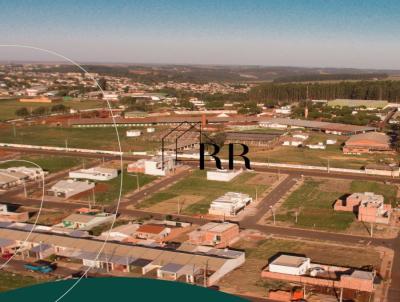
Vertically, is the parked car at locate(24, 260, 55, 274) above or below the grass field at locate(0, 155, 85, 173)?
below

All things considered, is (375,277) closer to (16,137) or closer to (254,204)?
(254,204)

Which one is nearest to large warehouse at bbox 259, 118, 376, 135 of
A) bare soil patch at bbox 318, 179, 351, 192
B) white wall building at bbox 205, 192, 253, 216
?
bare soil patch at bbox 318, 179, 351, 192

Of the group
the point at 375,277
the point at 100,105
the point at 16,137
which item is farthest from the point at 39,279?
the point at 100,105

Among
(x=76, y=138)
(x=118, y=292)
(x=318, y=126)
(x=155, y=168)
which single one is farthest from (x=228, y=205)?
(x=318, y=126)

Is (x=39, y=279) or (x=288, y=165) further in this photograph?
(x=288, y=165)

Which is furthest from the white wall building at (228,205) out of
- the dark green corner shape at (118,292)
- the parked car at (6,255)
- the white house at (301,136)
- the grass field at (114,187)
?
the white house at (301,136)

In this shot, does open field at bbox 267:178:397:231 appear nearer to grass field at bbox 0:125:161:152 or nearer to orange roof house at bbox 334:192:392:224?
orange roof house at bbox 334:192:392:224

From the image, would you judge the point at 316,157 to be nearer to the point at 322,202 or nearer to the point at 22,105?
the point at 322,202
